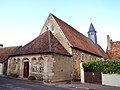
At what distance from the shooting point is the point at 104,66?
18984 mm

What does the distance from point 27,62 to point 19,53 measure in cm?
201

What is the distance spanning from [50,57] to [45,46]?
2044 mm

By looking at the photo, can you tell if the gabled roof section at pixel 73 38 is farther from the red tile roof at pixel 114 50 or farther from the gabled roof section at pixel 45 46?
the red tile roof at pixel 114 50

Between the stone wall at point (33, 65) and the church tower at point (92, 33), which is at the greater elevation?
the church tower at point (92, 33)

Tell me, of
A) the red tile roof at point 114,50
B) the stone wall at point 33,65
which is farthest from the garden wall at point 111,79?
the red tile roof at point 114,50

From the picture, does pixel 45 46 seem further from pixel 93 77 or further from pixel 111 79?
pixel 111 79

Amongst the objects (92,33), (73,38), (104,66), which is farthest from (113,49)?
(104,66)

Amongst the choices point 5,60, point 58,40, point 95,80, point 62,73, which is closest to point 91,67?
point 95,80

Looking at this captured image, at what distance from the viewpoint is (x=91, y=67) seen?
20172mm

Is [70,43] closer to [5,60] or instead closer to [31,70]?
[31,70]

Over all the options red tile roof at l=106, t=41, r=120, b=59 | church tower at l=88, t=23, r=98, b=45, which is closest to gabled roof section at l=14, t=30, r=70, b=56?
red tile roof at l=106, t=41, r=120, b=59

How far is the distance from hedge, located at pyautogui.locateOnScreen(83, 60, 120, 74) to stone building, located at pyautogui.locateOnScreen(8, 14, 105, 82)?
2884mm

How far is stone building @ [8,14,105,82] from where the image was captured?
19.9 meters

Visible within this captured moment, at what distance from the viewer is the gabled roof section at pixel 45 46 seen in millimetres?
20484
